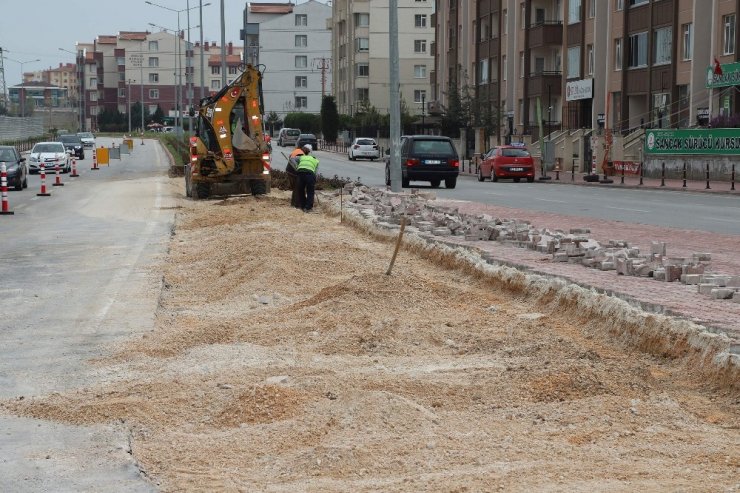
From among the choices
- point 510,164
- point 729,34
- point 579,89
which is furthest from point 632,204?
point 579,89

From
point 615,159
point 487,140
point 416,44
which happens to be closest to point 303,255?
point 615,159

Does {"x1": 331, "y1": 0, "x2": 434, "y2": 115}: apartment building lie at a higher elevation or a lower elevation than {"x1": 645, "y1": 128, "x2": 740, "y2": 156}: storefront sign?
higher

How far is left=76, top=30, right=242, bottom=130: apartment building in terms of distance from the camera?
176375mm

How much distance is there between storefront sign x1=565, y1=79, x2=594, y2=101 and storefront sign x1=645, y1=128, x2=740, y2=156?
34.6 ft

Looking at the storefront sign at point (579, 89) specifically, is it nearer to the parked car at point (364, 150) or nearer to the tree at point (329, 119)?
the parked car at point (364, 150)

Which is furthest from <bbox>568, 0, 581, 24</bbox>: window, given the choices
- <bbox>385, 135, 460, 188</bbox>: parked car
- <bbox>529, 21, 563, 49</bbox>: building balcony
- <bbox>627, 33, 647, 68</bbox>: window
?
<bbox>385, 135, 460, 188</bbox>: parked car

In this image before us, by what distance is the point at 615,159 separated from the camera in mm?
52219

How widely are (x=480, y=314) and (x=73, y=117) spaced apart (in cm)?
17251

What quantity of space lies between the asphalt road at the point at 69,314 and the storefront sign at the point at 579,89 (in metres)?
34.3

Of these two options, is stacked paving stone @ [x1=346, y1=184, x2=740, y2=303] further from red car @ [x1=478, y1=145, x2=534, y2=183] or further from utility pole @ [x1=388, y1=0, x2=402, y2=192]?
red car @ [x1=478, y1=145, x2=534, y2=183]

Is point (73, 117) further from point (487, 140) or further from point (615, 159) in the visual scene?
point (615, 159)

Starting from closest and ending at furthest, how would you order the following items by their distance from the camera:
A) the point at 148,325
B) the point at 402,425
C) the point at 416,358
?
the point at 402,425, the point at 416,358, the point at 148,325

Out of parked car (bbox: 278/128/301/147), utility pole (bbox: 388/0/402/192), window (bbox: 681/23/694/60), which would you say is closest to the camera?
utility pole (bbox: 388/0/402/192)

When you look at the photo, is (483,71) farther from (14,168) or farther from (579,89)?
(14,168)
